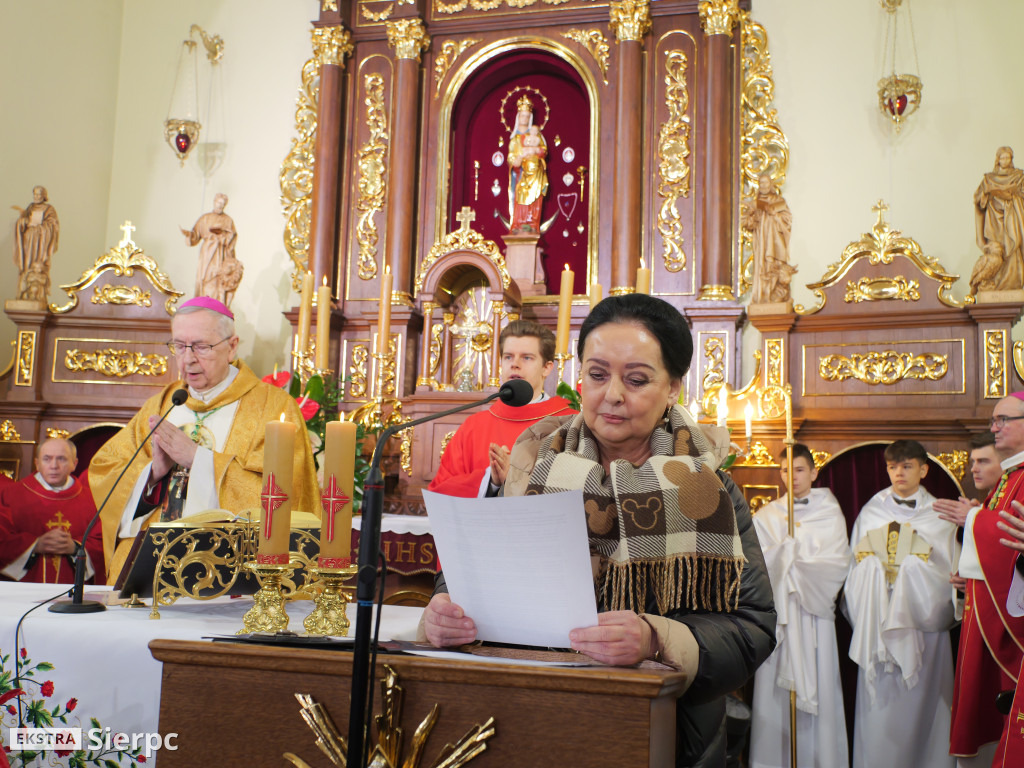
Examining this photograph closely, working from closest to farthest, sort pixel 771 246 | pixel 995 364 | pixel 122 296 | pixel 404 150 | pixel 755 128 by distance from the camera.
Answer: pixel 995 364 → pixel 771 246 → pixel 755 128 → pixel 122 296 → pixel 404 150

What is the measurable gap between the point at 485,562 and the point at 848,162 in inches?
261

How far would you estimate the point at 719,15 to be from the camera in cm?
745

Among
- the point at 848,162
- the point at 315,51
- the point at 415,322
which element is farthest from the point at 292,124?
the point at 848,162

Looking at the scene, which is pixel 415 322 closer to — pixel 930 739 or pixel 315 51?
pixel 315 51

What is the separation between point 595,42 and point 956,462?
173 inches

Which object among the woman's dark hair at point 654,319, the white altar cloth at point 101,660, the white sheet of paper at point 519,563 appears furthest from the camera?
the white altar cloth at point 101,660

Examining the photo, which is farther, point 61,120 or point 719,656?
point 61,120

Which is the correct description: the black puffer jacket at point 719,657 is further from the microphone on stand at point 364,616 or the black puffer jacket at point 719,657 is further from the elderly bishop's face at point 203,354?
the elderly bishop's face at point 203,354

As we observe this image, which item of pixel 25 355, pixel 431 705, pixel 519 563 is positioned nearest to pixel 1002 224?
pixel 519 563

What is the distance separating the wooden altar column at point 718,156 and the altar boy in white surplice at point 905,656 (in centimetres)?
243

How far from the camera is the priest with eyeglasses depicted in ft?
10.8

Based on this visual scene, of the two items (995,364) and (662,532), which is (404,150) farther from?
(662,532)

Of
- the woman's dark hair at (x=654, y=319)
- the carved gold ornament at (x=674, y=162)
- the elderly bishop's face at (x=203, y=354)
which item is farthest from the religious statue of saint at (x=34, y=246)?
the woman's dark hair at (x=654, y=319)

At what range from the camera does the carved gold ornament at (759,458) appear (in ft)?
21.1
